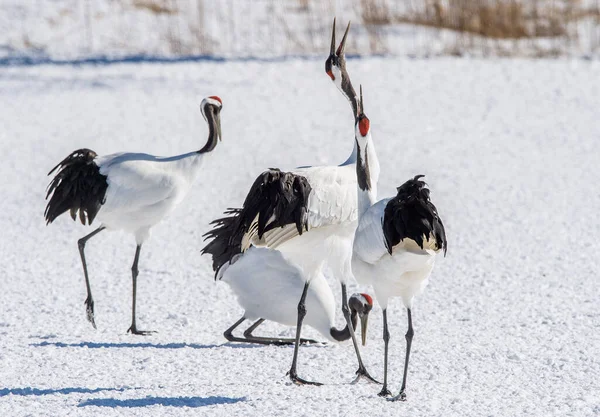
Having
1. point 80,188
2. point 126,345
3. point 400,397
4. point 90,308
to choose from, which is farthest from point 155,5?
point 400,397

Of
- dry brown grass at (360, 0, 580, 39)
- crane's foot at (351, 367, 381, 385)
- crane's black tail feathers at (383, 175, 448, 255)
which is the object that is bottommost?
crane's foot at (351, 367, 381, 385)

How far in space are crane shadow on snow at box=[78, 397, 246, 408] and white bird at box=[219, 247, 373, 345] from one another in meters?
1.35

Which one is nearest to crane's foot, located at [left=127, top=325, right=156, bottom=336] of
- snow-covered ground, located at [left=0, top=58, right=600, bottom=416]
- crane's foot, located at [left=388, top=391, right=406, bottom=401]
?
snow-covered ground, located at [left=0, top=58, right=600, bottom=416]

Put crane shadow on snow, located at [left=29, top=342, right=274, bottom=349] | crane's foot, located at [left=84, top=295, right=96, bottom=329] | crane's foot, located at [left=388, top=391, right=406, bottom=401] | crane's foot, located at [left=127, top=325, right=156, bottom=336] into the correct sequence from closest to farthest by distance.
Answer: crane's foot, located at [left=388, top=391, right=406, bottom=401] → crane shadow on snow, located at [left=29, top=342, right=274, bottom=349] → crane's foot, located at [left=127, top=325, right=156, bottom=336] → crane's foot, located at [left=84, top=295, right=96, bottom=329]

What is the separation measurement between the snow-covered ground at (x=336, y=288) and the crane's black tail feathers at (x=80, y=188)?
71 centimetres

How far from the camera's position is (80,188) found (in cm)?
648

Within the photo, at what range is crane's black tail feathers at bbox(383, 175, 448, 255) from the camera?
4.45 m

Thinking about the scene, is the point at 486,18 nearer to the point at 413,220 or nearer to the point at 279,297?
the point at 279,297

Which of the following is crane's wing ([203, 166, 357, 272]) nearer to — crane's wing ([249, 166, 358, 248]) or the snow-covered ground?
crane's wing ([249, 166, 358, 248])

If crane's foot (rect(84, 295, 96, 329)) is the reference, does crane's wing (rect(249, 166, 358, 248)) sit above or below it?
above

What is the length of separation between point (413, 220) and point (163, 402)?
1486 mm

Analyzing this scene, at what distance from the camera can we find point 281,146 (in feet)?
37.7

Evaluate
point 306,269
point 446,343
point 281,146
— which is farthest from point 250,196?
point 281,146

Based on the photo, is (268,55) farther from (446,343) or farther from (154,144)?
(446,343)
